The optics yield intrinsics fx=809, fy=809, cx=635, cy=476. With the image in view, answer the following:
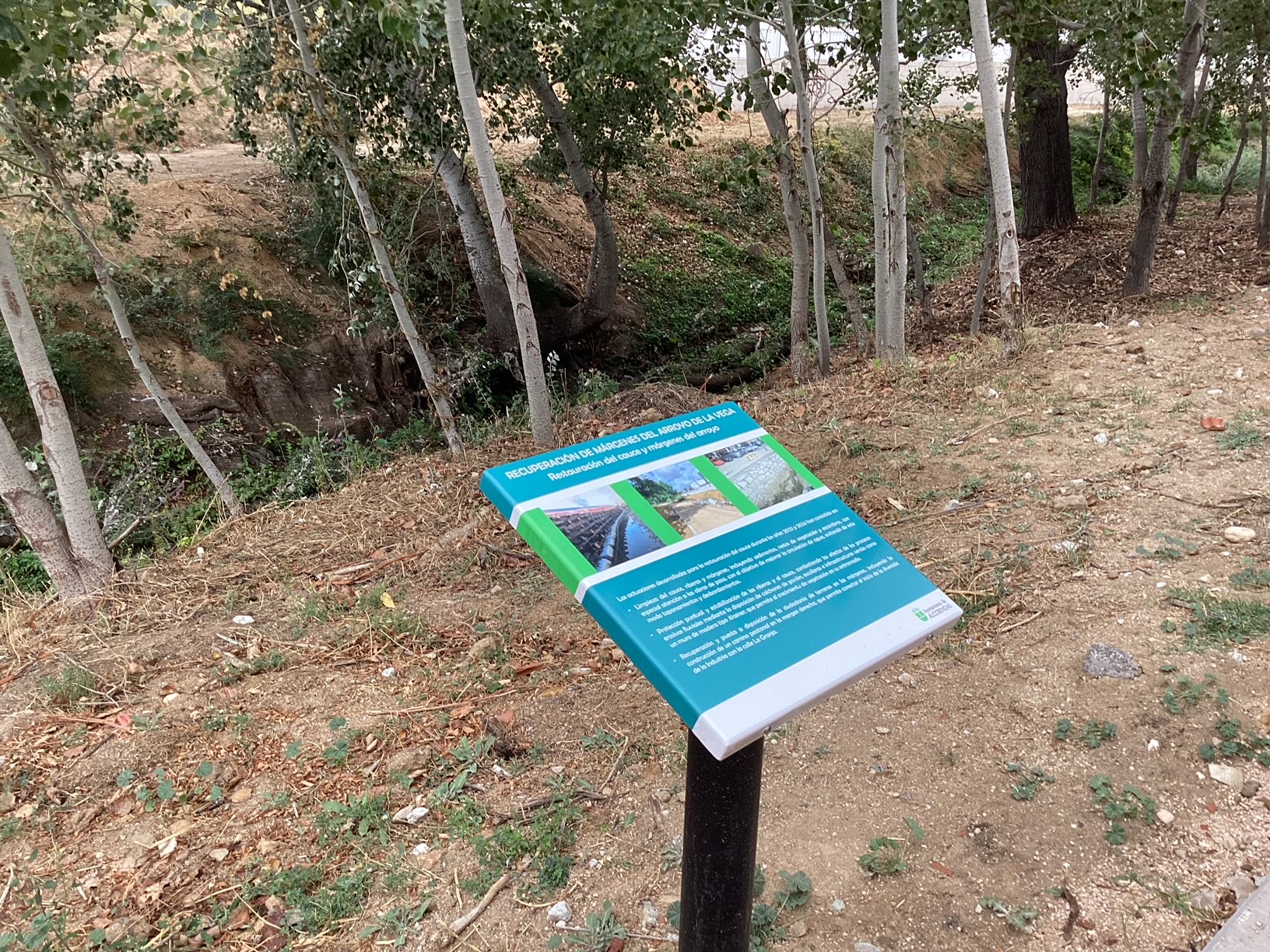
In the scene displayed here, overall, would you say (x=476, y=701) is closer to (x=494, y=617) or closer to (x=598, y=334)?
(x=494, y=617)

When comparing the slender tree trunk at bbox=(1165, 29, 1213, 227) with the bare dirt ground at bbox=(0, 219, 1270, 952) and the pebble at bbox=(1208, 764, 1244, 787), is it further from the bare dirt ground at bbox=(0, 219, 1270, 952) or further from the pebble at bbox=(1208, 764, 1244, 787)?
the pebble at bbox=(1208, 764, 1244, 787)

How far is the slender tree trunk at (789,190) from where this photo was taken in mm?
6672

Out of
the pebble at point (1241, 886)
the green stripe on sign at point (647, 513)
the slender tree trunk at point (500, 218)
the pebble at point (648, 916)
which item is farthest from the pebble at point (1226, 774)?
the slender tree trunk at point (500, 218)

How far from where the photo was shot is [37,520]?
4648mm

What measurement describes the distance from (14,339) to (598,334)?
26.6ft

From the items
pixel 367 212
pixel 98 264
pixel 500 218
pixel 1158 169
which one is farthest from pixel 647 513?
pixel 1158 169

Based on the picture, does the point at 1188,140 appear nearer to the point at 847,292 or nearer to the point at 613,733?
the point at 847,292

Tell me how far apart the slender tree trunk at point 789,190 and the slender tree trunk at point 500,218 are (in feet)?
7.97

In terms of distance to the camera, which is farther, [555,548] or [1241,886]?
[1241,886]

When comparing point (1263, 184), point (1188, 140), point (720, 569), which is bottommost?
point (1263, 184)

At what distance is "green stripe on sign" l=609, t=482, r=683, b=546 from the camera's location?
187cm

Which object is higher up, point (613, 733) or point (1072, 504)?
point (1072, 504)

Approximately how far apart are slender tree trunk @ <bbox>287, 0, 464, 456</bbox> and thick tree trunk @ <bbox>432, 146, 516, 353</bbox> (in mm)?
3008

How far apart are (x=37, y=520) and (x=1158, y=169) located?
921 cm
